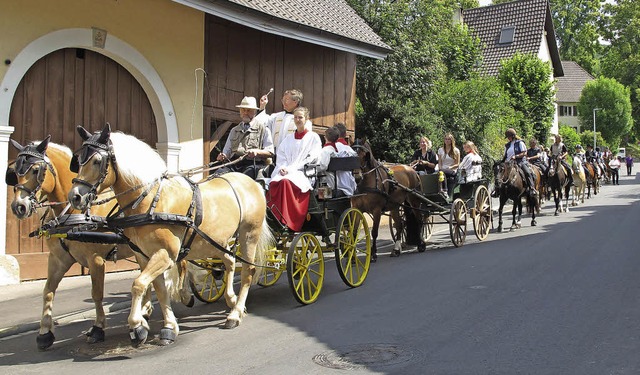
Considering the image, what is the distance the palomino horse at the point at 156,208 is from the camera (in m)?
5.69

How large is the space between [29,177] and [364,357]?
341 cm

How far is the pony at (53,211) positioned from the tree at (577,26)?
212 feet

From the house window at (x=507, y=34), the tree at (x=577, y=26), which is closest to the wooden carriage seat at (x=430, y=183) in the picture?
the house window at (x=507, y=34)

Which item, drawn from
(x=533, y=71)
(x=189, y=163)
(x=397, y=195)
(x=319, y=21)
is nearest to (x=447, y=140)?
(x=397, y=195)

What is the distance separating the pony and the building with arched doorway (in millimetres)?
3449

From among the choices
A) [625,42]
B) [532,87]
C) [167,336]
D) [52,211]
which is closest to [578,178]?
[532,87]

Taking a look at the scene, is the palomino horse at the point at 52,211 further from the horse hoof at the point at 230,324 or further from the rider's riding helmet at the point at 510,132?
the rider's riding helmet at the point at 510,132

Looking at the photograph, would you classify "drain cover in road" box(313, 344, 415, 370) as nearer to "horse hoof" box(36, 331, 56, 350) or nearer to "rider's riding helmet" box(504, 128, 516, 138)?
"horse hoof" box(36, 331, 56, 350)

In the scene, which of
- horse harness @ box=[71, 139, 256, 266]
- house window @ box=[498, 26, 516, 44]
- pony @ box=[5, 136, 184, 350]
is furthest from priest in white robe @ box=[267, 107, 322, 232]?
house window @ box=[498, 26, 516, 44]

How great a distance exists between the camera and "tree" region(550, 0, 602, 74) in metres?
64.1

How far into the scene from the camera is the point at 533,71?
32.5 meters

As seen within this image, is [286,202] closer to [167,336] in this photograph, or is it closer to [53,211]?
[167,336]

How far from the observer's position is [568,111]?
235 feet

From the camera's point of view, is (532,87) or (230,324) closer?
(230,324)
